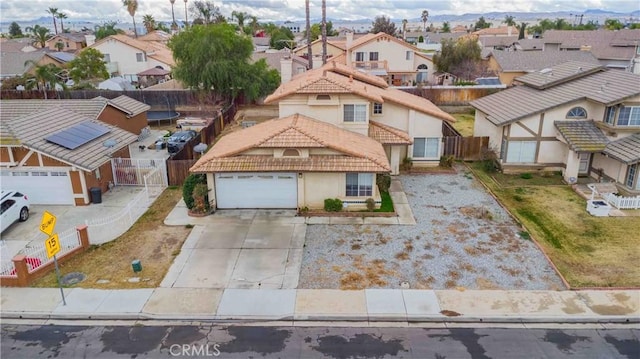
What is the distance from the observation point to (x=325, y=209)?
20.8 m

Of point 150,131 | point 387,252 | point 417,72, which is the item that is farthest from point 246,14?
point 387,252

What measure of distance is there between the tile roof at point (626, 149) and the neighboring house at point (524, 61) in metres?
30.8

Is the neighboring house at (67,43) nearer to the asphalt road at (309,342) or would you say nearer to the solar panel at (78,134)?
the solar panel at (78,134)

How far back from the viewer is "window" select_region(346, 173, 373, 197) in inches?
813

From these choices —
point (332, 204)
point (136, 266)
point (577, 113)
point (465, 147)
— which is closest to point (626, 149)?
point (577, 113)

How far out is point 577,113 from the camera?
25.0 metres

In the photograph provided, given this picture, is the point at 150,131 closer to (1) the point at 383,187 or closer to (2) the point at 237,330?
(1) the point at 383,187

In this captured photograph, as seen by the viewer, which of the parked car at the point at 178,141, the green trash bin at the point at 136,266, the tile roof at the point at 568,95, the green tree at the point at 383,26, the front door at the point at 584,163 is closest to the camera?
the green trash bin at the point at 136,266

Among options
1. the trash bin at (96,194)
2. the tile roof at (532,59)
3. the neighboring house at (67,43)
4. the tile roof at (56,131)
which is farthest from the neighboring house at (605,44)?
the neighboring house at (67,43)

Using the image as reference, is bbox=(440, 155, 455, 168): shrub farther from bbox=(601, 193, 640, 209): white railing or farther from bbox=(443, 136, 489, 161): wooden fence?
bbox=(601, 193, 640, 209): white railing

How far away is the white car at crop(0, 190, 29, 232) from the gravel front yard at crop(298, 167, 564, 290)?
41.2 ft

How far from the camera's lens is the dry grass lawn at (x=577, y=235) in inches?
619

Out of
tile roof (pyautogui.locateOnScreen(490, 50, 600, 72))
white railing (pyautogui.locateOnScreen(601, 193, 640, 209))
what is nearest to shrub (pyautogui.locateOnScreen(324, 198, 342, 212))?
white railing (pyautogui.locateOnScreen(601, 193, 640, 209))

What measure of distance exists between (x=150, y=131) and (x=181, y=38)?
35.5ft
